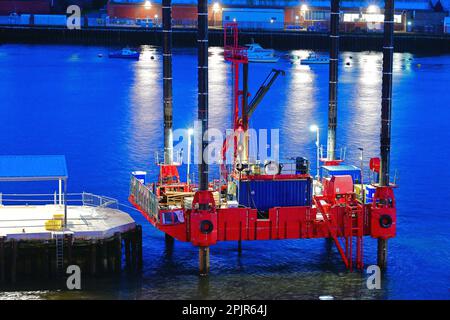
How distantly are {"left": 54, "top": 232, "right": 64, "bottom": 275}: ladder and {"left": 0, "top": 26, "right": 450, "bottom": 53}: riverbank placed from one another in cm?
10871

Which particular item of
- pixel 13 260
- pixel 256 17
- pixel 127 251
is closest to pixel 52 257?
pixel 13 260

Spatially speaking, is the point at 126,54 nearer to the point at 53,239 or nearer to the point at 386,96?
the point at 386,96

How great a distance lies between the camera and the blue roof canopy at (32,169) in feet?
106

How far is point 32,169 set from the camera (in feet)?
108

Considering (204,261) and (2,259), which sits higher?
(2,259)

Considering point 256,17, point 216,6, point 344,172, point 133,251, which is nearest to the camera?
point 133,251

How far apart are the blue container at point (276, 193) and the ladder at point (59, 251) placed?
5629mm

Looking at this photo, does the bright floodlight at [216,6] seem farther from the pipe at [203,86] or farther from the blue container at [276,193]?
the pipe at [203,86]

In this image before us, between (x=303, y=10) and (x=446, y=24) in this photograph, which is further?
(x=303, y=10)

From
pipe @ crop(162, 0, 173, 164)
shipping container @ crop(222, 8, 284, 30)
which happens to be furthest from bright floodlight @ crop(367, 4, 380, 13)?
pipe @ crop(162, 0, 173, 164)

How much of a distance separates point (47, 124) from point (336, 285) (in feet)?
158

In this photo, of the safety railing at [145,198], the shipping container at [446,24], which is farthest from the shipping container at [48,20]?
the safety railing at [145,198]

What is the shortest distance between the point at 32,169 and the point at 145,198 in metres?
4.01
